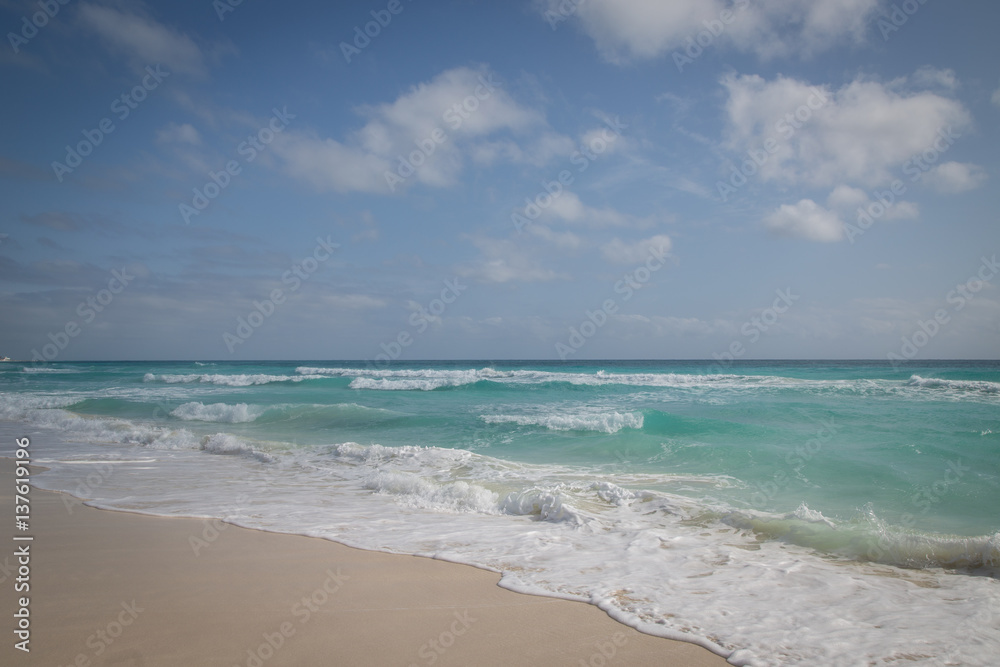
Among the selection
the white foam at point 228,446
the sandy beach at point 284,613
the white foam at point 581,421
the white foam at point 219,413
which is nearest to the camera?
the sandy beach at point 284,613

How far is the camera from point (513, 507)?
6.61 metres

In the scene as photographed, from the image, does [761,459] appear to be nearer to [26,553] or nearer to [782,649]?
[782,649]

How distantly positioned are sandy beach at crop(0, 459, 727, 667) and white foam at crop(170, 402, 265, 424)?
12.7m

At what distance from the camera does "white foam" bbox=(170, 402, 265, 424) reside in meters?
17.0

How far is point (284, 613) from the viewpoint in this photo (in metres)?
3.46

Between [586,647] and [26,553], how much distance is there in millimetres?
5064

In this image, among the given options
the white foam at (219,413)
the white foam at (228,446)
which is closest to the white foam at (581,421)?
the white foam at (228,446)

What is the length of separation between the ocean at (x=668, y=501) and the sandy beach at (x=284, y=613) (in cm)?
35

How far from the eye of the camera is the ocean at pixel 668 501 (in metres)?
3.62

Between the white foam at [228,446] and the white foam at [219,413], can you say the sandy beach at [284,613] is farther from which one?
the white foam at [219,413]

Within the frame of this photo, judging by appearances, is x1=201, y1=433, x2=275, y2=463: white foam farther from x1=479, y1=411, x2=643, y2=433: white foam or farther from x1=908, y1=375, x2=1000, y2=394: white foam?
x1=908, y1=375, x2=1000, y2=394: white foam

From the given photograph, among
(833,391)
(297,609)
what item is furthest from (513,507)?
(833,391)

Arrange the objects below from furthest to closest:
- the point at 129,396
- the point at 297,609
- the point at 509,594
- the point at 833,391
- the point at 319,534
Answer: the point at 129,396, the point at 833,391, the point at 319,534, the point at 509,594, the point at 297,609

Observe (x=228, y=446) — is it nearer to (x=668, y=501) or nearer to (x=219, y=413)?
(x=219, y=413)
